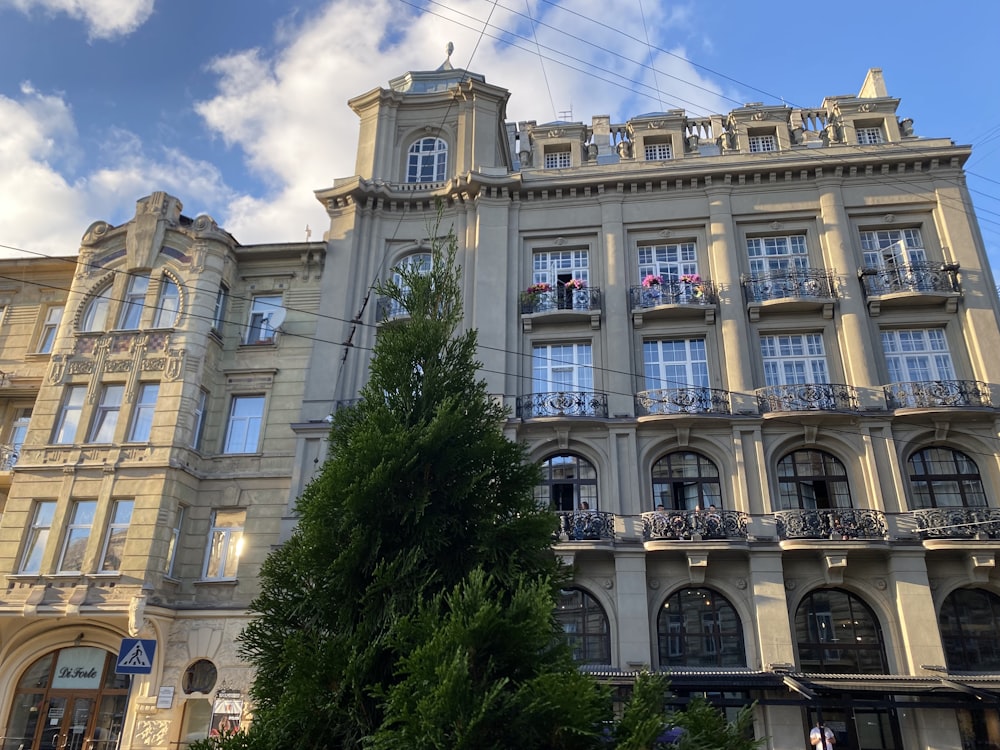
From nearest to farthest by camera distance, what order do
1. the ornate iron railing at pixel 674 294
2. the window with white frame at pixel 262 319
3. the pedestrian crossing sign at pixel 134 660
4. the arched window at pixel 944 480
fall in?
1. the pedestrian crossing sign at pixel 134 660
2. the arched window at pixel 944 480
3. the ornate iron railing at pixel 674 294
4. the window with white frame at pixel 262 319

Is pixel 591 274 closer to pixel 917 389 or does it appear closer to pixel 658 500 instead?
pixel 658 500

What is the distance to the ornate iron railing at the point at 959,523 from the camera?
16.8 m

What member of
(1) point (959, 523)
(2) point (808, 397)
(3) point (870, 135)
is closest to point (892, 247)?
(3) point (870, 135)

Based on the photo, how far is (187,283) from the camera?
829 inches

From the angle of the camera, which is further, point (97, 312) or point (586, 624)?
point (97, 312)

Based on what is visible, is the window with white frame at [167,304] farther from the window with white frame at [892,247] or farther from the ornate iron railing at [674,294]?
the window with white frame at [892,247]

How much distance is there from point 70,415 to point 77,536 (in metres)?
3.73

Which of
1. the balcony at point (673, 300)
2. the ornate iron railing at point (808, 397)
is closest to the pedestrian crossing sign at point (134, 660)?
the balcony at point (673, 300)

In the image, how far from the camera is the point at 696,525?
17.3 metres

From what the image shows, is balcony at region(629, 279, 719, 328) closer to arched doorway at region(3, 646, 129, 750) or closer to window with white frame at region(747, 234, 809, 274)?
window with white frame at region(747, 234, 809, 274)

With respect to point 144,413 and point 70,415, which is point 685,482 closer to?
point 144,413

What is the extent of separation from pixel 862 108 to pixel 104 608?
26.2 m

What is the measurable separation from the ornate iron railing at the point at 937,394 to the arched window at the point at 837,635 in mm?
5313

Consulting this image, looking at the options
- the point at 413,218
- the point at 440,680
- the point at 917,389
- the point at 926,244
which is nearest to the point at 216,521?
the point at 413,218
